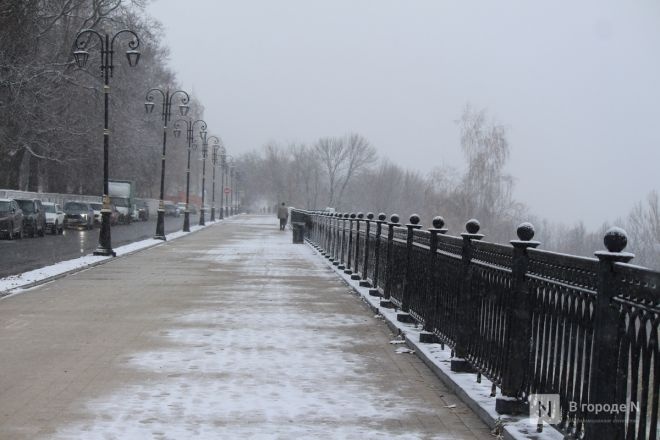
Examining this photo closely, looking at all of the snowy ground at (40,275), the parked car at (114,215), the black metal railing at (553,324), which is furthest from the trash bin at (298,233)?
the black metal railing at (553,324)

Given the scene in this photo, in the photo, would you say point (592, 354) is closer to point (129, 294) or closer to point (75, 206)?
point (129, 294)

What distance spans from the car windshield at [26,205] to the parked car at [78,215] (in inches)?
407

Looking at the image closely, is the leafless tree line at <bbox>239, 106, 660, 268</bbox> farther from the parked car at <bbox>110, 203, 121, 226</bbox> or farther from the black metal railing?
the black metal railing

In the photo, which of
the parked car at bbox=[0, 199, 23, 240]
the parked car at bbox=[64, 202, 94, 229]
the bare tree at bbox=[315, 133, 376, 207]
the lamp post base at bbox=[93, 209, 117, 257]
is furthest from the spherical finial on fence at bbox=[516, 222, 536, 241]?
the bare tree at bbox=[315, 133, 376, 207]

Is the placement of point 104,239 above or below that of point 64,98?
below

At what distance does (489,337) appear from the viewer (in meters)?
6.67

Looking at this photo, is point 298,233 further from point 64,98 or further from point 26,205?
point 64,98

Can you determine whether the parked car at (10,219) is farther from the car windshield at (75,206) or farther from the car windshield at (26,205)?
the car windshield at (75,206)

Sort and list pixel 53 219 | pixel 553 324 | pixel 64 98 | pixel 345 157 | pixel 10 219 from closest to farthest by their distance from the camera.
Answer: pixel 553 324, pixel 10 219, pixel 53 219, pixel 64 98, pixel 345 157

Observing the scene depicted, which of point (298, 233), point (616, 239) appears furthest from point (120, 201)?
point (616, 239)

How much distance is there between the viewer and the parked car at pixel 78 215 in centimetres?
4816

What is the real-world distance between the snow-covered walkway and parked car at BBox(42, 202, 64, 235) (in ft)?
91.4

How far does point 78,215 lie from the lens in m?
48.2

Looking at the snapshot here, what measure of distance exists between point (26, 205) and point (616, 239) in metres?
37.0
